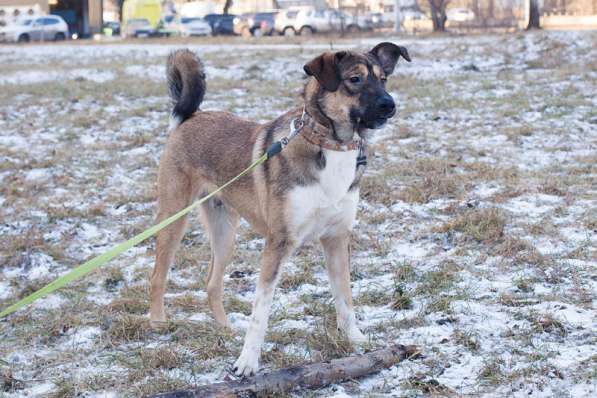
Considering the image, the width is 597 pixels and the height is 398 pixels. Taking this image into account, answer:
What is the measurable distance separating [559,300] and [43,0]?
45459 mm

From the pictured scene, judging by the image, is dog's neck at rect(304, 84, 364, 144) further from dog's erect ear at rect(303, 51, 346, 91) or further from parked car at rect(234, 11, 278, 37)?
parked car at rect(234, 11, 278, 37)

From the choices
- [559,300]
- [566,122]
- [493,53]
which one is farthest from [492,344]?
[493,53]

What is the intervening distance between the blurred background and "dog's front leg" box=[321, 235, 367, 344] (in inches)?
950

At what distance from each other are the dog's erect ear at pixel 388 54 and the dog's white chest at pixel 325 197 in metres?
0.61

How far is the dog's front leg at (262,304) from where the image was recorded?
3.89m

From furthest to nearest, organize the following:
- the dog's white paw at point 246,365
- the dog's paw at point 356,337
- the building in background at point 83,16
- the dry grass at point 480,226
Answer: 1. the building in background at point 83,16
2. the dry grass at point 480,226
3. the dog's paw at point 356,337
4. the dog's white paw at point 246,365

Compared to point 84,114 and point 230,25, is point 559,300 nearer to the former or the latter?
point 84,114

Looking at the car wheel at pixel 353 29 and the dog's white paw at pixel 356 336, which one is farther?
the car wheel at pixel 353 29

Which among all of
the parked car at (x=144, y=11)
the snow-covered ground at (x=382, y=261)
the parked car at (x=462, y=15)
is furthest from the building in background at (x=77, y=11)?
the snow-covered ground at (x=382, y=261)

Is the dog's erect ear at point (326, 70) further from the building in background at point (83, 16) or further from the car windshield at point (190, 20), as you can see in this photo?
the building in background at point (83, 16)

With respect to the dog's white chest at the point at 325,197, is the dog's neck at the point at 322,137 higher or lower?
higher

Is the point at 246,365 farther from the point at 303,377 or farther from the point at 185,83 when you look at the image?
the point at 185,83

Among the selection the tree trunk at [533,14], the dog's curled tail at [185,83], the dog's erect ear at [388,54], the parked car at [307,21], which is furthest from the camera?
the parked car at [307,21]

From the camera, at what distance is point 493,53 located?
52.4ft
